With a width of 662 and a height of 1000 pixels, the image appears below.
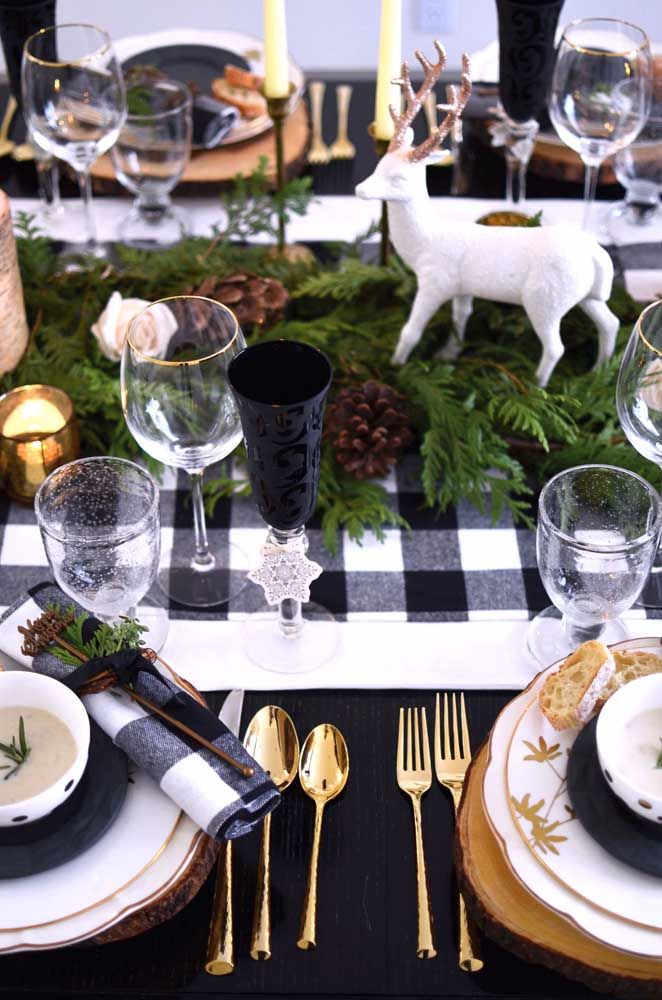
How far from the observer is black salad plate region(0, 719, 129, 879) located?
773 millimetres

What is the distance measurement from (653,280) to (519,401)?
14.0 inches

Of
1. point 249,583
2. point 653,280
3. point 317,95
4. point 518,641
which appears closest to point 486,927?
point 518,641

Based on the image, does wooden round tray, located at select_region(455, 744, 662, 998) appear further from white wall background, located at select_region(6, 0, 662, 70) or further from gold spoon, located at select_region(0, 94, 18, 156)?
white wall background, located at select_region(6, 0, 662, 70)

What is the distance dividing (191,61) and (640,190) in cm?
70

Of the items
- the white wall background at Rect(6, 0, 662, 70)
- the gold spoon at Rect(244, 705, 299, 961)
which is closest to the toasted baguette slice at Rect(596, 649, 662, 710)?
the gold spoon at Rect(244, 705, 299, 961)

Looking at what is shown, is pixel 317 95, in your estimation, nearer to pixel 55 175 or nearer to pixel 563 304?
pixel 55 175

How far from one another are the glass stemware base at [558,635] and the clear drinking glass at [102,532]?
34cm

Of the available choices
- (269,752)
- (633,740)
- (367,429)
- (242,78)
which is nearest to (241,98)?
(242,78)

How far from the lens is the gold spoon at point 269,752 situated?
0.83m

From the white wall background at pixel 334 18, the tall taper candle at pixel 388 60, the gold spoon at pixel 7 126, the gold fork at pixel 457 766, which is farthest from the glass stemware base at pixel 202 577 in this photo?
the white wall background at pixel 334 18

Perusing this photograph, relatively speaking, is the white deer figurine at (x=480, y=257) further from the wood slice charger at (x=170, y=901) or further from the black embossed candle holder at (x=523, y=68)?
the wood slice charger at (x=170, y=901)

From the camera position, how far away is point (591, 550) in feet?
2.95

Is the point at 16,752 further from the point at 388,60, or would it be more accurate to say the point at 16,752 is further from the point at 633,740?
the point at 388,60

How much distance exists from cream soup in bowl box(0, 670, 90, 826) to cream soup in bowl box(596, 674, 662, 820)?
0.36 meters
